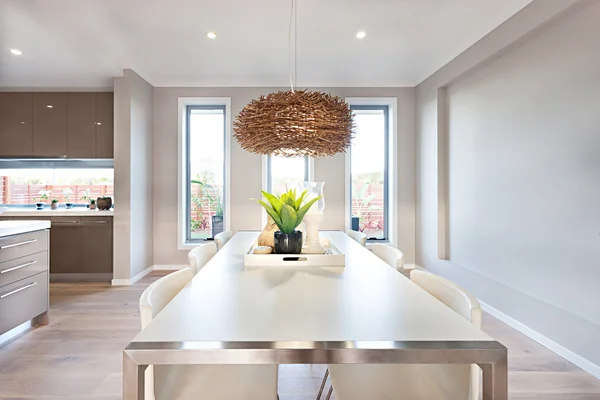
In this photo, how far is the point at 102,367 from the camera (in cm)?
214

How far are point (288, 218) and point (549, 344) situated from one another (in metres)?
2.20

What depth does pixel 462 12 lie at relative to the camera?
2.72 meters

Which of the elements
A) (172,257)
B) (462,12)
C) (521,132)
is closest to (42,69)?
(172,257)

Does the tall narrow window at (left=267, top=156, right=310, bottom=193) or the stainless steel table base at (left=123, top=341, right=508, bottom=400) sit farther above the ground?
the tall narrow window at (left=267, top=156, right=310, bottom=193)

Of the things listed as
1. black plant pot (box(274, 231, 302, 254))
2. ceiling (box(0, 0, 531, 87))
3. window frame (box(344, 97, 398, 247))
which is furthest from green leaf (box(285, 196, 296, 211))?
window frame (box(344, 97, 398, 247))

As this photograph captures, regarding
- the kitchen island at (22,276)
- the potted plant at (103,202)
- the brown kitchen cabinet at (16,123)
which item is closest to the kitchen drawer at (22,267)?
the kitchen island at (22,276)

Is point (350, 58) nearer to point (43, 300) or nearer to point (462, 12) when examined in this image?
point (462, 12)

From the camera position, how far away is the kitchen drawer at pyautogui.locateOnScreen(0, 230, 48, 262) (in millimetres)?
2391

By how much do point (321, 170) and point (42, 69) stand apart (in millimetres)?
3584

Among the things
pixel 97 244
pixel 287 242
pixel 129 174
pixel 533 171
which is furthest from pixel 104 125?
pixel 533 171

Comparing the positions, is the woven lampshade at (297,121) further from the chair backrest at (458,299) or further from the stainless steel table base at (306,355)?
the stainless steel table base at (306,355)

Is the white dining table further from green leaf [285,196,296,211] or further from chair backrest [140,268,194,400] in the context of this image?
green leaf [285,196,296,211]

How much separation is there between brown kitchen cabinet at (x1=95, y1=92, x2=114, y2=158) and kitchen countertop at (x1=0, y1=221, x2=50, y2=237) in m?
1.79

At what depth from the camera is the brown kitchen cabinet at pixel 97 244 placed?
4.14 m
